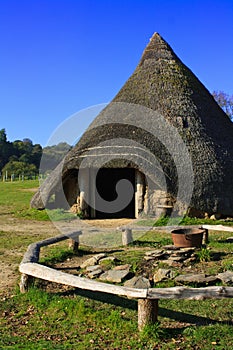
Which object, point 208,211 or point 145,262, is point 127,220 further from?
point 145,262

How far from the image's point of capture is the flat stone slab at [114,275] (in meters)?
6.68

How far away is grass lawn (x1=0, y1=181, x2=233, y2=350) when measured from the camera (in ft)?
14.8

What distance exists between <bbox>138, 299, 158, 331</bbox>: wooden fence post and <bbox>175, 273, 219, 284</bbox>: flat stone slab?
6.10ft

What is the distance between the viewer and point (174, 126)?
14.4 meters

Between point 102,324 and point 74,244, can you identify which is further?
point 74,244

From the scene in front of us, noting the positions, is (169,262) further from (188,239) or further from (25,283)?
(25,283)

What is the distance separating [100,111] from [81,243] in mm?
8251

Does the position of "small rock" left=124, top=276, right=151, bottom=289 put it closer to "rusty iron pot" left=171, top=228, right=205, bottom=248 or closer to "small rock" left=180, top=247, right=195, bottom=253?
"small rock" left=180, top=247, right=195, bottom=253

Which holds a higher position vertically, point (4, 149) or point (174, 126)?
point (4, 149)

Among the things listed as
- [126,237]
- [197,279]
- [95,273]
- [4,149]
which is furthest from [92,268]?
[4,149]

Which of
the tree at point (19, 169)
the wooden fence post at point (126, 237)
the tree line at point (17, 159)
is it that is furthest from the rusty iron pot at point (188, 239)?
the tree at point (19, 169)

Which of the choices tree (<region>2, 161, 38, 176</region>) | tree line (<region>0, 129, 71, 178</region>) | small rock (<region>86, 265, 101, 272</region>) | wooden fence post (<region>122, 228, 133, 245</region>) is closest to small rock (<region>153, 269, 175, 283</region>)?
small rock (<region>86, 265, 101, 272</region>)

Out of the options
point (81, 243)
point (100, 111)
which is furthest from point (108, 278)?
point (100, 111)

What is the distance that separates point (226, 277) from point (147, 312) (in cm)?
224
